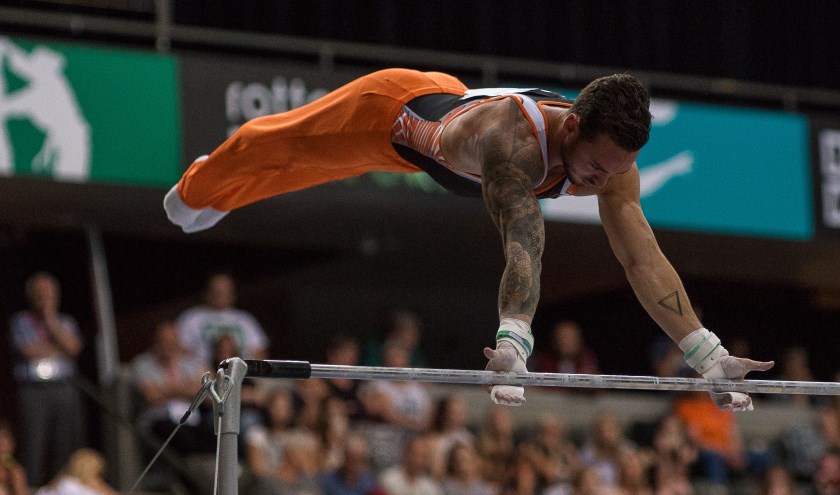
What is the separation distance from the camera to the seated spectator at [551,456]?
8.71m

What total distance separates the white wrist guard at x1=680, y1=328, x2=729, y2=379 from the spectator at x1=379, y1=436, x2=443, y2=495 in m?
3.94

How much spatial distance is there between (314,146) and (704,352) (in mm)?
1586

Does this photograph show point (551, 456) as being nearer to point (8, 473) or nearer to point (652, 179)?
point (652, 179)

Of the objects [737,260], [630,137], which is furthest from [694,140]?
[630,137]

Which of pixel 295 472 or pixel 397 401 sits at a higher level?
pixel 397 401

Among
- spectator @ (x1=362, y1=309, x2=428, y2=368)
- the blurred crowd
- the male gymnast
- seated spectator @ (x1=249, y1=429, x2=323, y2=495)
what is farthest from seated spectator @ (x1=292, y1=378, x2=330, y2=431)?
the male gymnast

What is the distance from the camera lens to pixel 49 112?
8.72 meters

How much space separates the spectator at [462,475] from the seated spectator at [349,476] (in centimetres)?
56

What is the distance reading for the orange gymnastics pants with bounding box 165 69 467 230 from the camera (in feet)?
15.6

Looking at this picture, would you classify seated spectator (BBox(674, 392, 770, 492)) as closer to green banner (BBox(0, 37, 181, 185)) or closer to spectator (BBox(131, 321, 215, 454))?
spectator (BBox(131, 321, 215, 454))

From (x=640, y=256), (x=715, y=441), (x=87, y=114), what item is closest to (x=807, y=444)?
(x=715, y=441)

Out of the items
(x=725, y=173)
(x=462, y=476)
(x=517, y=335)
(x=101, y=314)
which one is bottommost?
(x=517, y=335)

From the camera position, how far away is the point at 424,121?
4.58 metres

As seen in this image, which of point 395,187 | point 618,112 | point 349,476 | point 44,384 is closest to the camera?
point 618,112
